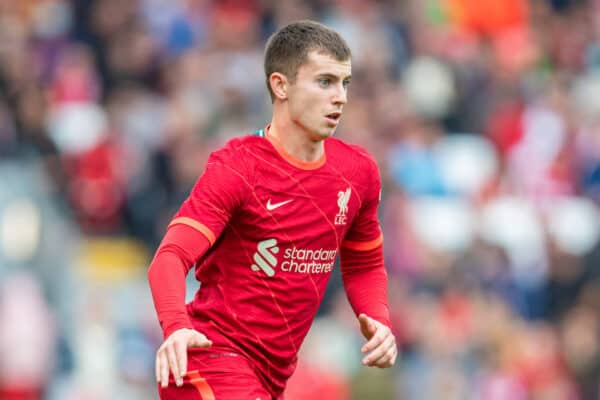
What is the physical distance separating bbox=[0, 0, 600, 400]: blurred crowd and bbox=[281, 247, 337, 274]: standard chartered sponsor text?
18.7 feet

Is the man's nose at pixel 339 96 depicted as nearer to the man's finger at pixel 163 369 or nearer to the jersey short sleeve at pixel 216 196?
the jersey short sleeve at pixel 216 196

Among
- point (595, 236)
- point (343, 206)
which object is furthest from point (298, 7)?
point (343, 206)

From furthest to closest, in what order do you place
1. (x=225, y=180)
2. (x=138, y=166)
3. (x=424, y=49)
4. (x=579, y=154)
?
(x=424, y=49)
(x=579, y=154)
(x=138, y=166)
(x=225, y=180)

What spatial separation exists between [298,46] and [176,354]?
169 centimetres

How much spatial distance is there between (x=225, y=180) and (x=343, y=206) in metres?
0.67

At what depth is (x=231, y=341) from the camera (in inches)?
259

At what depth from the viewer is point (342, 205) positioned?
6.77 meters

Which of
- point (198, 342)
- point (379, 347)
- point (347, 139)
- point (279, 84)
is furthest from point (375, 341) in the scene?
point (347, 139)

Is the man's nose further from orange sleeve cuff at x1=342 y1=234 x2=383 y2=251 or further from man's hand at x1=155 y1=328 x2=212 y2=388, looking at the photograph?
man's hand at x1=155 y1=328 x2=212 y2=388

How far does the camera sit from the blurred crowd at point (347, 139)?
1336 cm

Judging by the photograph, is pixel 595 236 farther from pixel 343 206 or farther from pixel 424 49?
pixel 343 206

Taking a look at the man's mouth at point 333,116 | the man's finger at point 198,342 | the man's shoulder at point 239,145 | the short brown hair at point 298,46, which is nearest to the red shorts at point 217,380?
the man's finger at point 198,342

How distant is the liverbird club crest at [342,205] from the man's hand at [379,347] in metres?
0.52

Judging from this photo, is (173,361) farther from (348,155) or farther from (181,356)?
(348,155)
